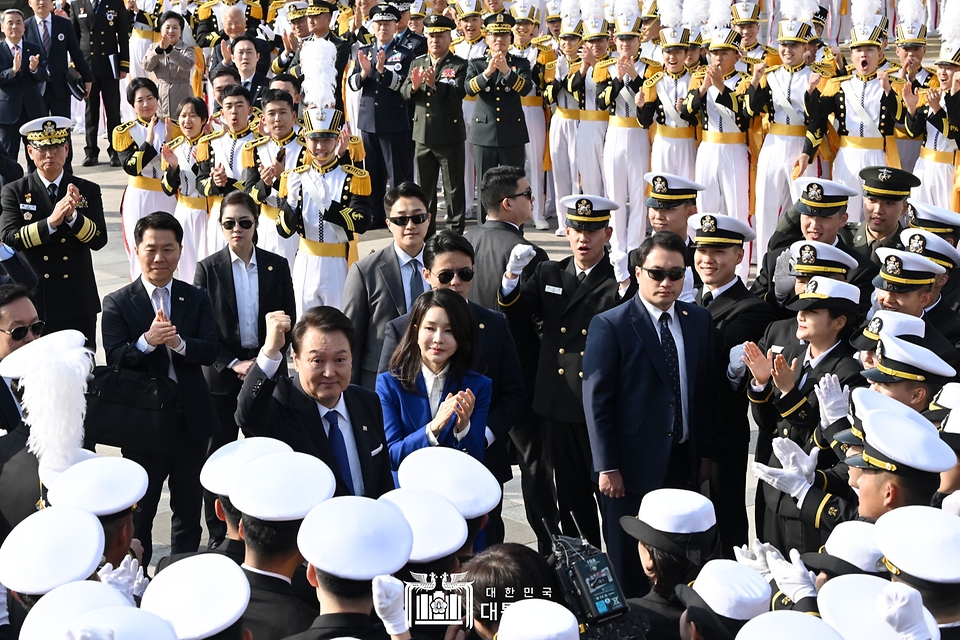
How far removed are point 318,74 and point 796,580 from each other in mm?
6092

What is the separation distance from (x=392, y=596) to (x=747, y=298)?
3.78 m

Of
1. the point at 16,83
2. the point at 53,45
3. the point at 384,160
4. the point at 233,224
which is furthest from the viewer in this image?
the point at 53,45

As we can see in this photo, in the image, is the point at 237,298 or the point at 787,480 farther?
the point at 237,298

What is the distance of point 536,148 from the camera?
45.1ft

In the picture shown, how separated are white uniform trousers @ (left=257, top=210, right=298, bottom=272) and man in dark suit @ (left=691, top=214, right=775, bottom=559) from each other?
3.54m

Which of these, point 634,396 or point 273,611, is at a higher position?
point 273,611

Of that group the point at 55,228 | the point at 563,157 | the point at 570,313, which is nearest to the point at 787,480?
the point at 570,313

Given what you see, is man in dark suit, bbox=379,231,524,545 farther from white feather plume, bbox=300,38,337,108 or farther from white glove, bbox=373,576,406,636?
white feather plume, bbox=300,38,337,108

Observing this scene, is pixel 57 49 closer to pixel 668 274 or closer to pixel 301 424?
pixel 668 274

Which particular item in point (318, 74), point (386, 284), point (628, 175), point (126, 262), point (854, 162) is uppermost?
point (318, 74)

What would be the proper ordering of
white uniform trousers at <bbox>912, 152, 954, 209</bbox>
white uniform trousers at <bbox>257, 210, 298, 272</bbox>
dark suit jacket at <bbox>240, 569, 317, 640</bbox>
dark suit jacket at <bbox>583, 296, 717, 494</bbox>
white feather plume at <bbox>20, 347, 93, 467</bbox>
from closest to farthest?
dark suit jacket at <bbox>240, 569, 317, 640</bbox> → white feather plume at <bbox>20, 347, 93, 467</bbox> → dark suit jacket at <bbox>583, 296, 717, 494</bbox> → white uniform trousers at <bbox>257, 210, 298, 272</bbox> → white uniform trousers at <bbox>912, 152, 954, 209</bbox>

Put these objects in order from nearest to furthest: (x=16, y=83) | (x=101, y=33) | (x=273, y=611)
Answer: (x=273, y=611)
(x=16, y=83)
(x=101, y=33)

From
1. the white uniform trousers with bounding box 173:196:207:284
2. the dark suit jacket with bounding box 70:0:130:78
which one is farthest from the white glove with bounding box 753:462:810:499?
the dark suit jacket with bounding box 70:0:130:78

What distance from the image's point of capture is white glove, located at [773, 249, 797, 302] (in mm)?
6945
